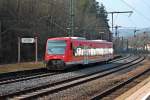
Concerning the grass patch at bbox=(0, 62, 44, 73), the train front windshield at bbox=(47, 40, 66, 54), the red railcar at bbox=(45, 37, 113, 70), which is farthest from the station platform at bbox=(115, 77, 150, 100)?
the train front windshield at bbox=(47, 40, 66, 54)

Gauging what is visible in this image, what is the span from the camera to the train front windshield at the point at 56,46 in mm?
35594

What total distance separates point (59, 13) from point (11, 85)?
218 feet

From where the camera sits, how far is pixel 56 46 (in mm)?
35812

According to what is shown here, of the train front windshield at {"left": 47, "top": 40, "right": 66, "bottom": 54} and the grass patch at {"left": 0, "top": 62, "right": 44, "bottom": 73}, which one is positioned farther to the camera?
the train front windshield at {"left": 47, "top": 40, "right": 66, "bottom": 54}

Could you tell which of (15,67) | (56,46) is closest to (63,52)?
(56,46)

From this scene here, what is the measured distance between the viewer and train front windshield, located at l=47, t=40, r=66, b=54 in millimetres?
35594

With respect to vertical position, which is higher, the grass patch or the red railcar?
the red railcar

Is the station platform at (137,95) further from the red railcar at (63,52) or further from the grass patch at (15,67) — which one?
the red railcar at (63,52)

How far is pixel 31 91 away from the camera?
19609mm

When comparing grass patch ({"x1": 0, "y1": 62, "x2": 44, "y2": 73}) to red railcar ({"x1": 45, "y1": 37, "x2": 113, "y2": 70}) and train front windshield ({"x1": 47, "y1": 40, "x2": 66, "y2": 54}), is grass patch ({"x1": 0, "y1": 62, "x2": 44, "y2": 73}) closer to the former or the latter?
red railcar ({"x1": 45, "y1": 37, "x2": 113, "y2": 70})

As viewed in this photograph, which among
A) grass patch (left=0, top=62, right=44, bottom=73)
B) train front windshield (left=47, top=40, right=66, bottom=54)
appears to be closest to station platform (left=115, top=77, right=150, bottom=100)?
grass patch (left=0, top=62, right=44, bottom=73)

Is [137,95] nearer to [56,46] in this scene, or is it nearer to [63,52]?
[63,52]

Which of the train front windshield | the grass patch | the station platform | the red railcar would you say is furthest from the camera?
the train front windshield

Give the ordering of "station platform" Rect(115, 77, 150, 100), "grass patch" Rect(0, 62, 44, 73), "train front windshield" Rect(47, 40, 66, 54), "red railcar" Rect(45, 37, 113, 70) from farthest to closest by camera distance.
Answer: "train front windshield" Rect(47, 40, 66, 54)
"red railcar" Rect(45, 37, 113, 70)
"grass patch" Rect(0, 62, 44, 73)
"station platform" Rect(115, 77, 150, 100)
